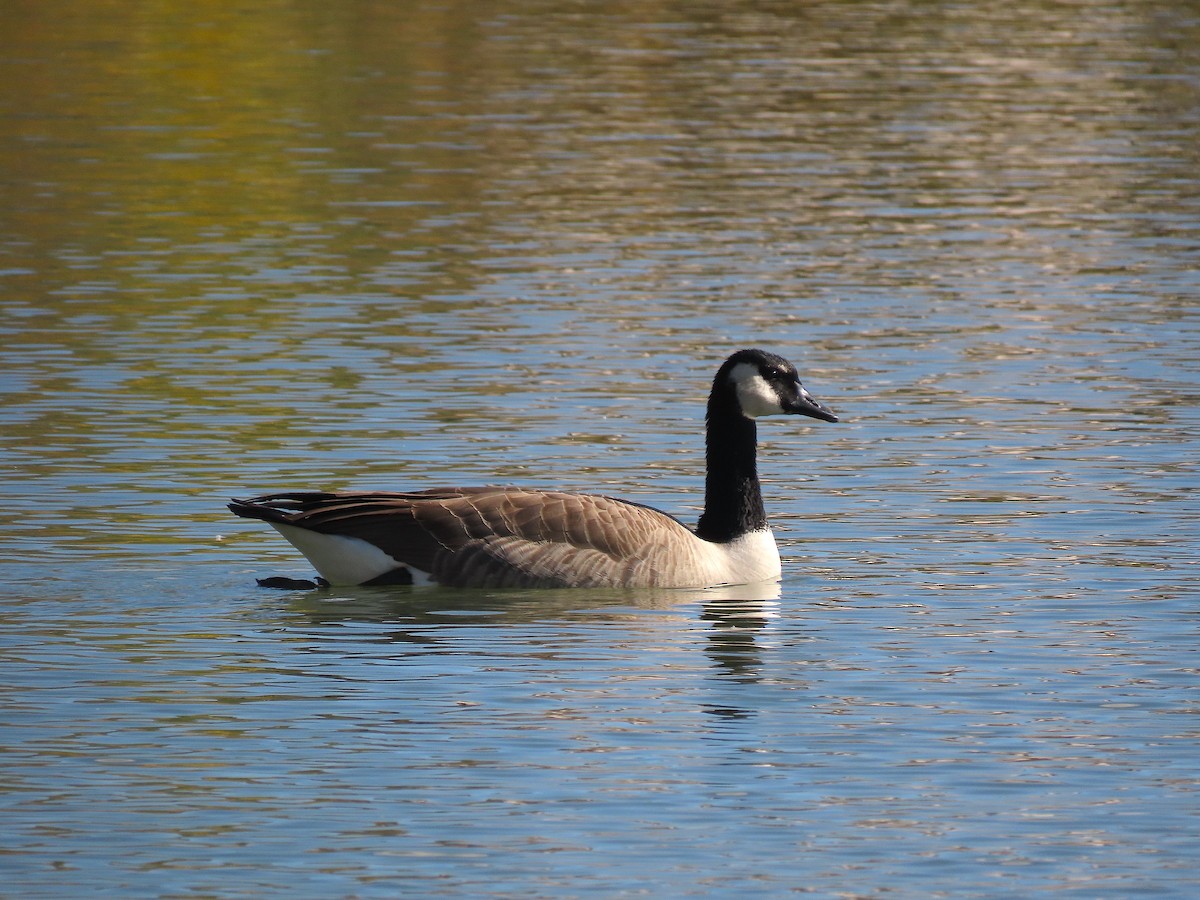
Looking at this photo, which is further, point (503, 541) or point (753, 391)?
point (753, 391)

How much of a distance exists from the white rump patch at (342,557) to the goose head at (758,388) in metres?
2.75

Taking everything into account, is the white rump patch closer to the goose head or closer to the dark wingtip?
the dark wingtip

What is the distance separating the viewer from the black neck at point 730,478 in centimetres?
1722

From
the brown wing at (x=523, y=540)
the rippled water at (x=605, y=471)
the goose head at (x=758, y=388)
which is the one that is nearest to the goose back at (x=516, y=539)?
the brown wing at (x=523, y=540)

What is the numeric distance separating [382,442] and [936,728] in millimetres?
8828

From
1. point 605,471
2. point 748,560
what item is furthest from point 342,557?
point 605,471

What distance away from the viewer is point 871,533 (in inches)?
722

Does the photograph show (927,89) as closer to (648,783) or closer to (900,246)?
(900,246)

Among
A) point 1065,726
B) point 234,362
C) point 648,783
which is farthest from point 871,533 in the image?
point 234,362

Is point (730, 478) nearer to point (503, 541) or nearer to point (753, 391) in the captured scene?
point (753, 391)

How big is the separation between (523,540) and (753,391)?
2245 mm

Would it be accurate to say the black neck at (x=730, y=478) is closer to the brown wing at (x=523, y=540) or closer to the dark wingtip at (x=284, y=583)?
the brown wing at (x=523, y=540)

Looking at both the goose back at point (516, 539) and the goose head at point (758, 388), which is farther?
the goose head at point (758, 388)

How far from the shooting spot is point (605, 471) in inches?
793
